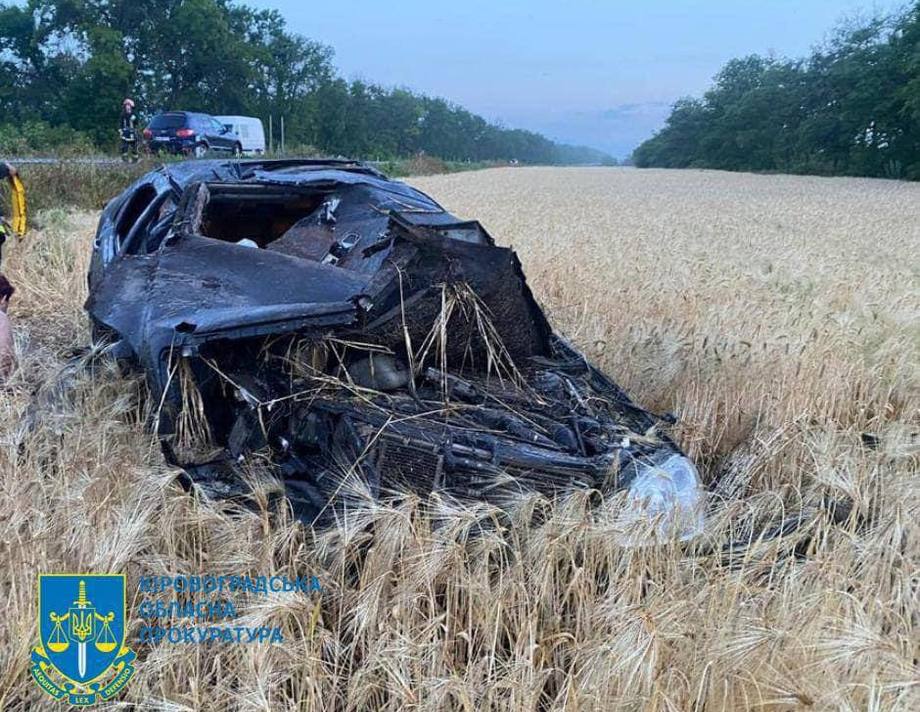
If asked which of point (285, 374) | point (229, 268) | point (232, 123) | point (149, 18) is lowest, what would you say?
point (285, 374)

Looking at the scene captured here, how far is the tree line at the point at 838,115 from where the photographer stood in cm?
3559

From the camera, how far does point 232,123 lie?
86.4 feet

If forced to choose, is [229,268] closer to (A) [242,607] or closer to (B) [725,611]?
(A) [242,607]

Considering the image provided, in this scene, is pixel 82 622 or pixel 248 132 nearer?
pixel 82 622

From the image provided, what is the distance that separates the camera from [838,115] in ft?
126

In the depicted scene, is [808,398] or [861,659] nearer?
[861,659]

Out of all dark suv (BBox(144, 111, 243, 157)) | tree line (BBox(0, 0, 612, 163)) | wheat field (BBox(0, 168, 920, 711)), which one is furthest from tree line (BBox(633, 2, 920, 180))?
wheat field (BBox(0, 168, 920, 711))

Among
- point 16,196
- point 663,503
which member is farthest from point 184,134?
point 663,503

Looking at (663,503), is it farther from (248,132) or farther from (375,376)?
(248,132)

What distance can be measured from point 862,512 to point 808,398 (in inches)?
58.1

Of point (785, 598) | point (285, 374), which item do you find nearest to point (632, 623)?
point (785, 598)

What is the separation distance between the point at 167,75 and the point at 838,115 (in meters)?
37.3

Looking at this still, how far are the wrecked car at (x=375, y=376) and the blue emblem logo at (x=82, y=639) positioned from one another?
559 millimetres

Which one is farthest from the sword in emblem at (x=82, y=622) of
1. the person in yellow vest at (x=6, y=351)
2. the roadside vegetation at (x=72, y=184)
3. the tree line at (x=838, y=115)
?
the tree line at (x=838, y=115)
